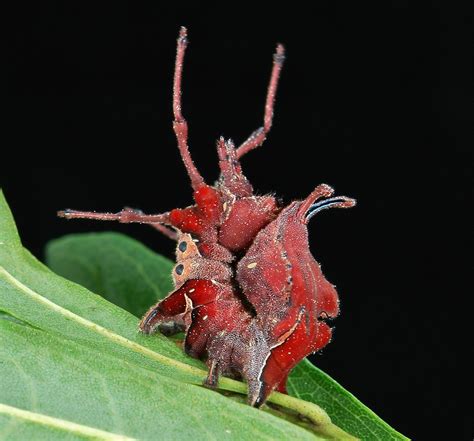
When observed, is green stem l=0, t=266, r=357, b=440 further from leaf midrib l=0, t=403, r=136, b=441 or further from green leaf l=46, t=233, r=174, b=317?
green leaf l=46, t=233, r=174, b=317

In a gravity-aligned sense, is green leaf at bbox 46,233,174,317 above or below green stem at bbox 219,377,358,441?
below

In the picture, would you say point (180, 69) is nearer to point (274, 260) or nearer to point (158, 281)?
point (274, 260)

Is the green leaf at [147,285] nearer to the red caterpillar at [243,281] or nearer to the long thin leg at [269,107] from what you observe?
the red caterpillar at [243,281]

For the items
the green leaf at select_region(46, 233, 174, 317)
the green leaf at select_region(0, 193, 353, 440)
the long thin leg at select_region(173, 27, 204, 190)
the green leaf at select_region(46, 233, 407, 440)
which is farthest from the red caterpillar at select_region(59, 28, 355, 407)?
the green leaf at select_region(46, 233, 174, 317)

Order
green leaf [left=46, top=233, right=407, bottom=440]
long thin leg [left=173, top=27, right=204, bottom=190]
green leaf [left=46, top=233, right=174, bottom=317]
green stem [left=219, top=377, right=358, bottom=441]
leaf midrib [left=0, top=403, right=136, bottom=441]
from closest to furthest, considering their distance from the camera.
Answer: leaf midrib [left=0, top=403, right=136, bottom=441] < green stem [left=219, top=377, right=358, bottom=441] < long thin leg [left=173, top=27, right=204, bottom=190] < green leaf [left=46, top=233, right=407, bottom=440] < green leaf [left=46, top=233, right=174, bottom=317]

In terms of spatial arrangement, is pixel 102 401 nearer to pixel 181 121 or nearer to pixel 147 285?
pixel 181 121

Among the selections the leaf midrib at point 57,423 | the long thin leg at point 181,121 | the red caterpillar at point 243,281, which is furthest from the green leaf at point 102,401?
the long thin leg at point 181,121

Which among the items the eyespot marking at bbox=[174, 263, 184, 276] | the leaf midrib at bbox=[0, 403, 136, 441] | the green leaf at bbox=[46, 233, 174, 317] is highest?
the eyespot marking at bbox=[174, 263, 184, 276]
